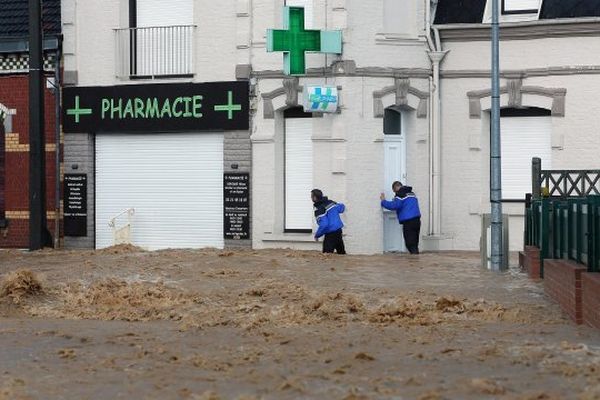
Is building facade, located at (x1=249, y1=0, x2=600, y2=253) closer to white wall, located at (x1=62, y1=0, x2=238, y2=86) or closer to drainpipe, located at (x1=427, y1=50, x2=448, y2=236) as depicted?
drainpipe, located at (x1=427, y1=50, x2=448, y2=236)

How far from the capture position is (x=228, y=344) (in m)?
13.6

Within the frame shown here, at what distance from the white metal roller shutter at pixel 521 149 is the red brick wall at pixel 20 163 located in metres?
9.86

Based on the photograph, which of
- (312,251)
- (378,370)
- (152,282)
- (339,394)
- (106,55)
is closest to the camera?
(339,394)

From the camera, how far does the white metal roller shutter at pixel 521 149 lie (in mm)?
27594

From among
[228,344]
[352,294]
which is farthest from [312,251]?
[228,344]

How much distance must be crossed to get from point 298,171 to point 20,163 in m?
6.42

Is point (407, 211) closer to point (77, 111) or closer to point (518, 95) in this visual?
point (518, 95)

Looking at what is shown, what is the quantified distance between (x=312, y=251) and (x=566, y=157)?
5558mm

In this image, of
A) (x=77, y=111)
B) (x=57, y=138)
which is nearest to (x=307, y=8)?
(x=77, y=111)

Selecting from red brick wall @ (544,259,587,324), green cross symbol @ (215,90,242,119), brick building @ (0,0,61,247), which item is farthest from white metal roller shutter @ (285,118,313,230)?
red brick wall @ (544,259,587,324)

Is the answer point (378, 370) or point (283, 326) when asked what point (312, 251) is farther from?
point (378, 370)

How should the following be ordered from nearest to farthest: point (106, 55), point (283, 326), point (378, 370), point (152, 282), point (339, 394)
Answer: point (339, 394), point (378, 370), point (283, 326), point (152, 282), point (106, 55)

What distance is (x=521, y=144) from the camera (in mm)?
27828

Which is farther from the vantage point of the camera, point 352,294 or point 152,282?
point 152,282
